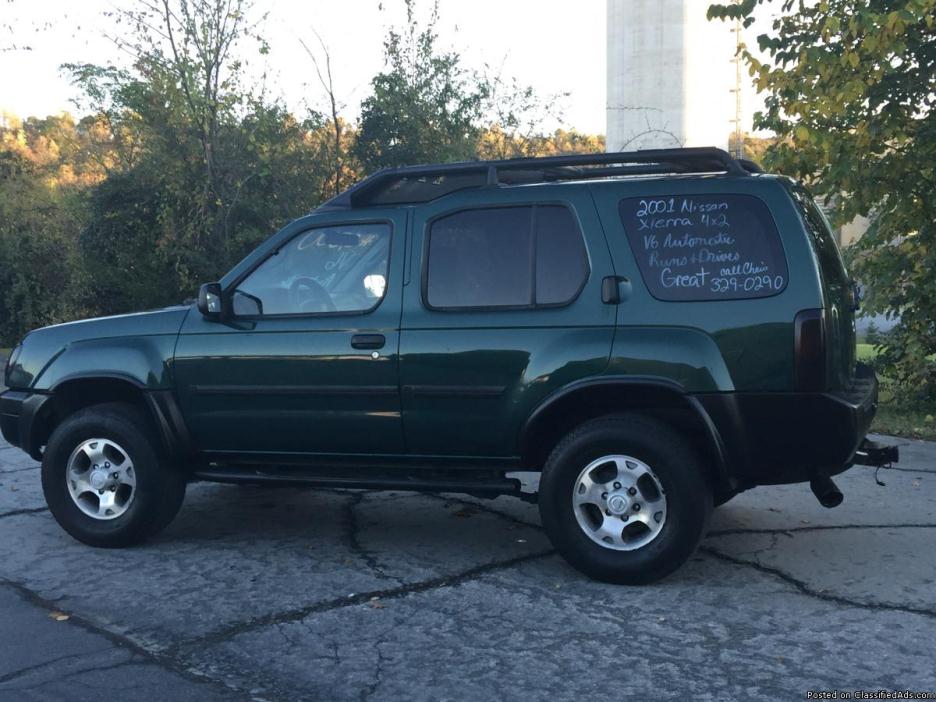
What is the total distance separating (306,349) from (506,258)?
3.88 ft

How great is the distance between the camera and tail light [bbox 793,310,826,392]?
4.52 m

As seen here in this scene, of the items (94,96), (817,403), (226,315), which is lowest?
(817,403)

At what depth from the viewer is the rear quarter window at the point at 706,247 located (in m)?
4.68

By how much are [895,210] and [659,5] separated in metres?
30.1

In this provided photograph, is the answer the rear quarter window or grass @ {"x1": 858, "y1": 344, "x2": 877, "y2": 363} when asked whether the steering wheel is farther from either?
grass @ {"x1": 858, "y1": 344, "x2": 877, "y2": 363}

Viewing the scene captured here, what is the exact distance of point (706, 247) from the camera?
479cm

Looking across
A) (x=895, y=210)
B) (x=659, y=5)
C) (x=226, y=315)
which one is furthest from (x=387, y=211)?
(x=659, y=5)

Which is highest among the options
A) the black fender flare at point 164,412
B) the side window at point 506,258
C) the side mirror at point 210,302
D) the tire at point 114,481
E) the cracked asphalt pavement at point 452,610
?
A: the side window at point 506,258

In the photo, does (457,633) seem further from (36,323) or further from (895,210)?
(36,323)

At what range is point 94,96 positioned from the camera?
1600 centimetres

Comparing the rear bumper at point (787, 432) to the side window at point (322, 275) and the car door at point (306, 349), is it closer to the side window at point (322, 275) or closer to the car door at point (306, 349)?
the car door at point (306, 349)

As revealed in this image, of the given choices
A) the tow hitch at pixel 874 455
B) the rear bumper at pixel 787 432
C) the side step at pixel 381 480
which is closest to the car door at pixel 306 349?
the side step at pixel 381 480

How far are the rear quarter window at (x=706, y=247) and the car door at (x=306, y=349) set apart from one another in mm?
1314

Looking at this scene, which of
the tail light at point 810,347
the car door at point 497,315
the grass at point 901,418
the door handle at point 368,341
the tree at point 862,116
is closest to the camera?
the tail light at point 810,347
